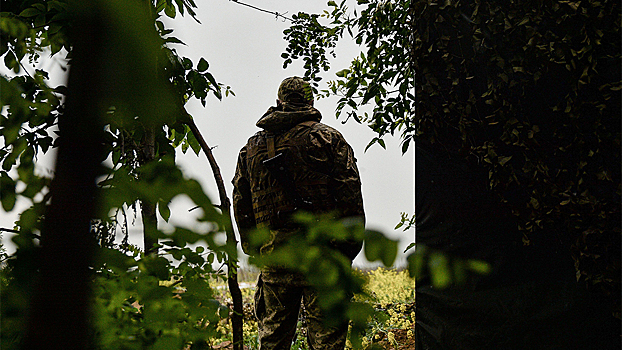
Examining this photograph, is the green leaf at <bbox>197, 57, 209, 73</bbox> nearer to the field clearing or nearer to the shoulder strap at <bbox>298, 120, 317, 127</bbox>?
the shoulder strap at <bbox>298, 120, 317, 127</bbox>

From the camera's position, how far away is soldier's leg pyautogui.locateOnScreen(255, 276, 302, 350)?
276 centimetres

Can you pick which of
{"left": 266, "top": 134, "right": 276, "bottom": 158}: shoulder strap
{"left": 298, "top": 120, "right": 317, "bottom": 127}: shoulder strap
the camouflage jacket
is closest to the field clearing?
the camouflage jacket

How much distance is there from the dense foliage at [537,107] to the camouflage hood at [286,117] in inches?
33.7

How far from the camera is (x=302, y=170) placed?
2.68 metres

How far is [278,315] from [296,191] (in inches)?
28.2

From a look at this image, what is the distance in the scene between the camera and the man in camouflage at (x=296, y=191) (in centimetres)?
267

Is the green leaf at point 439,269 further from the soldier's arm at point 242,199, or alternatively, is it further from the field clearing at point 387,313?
the field clearing at point 387,313

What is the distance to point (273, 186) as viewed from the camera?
2697mm

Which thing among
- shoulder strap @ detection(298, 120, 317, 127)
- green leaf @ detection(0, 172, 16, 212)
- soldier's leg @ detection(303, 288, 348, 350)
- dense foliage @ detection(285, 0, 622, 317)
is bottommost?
soldier's leg @ detection(303, 288, 348, 350)

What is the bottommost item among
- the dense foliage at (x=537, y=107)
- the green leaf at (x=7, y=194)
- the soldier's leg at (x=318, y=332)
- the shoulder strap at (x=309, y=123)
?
the soldier's leg at (x=318, y=332)

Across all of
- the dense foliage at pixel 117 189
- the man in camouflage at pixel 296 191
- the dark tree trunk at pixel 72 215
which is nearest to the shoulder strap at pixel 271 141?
the man in camouflage at pixel 296 191

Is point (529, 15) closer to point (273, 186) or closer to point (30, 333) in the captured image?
point (273, 186)

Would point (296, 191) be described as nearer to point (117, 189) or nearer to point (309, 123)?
point (309, 123)

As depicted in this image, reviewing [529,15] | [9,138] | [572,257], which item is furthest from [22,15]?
[572,257]
